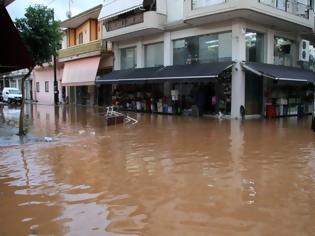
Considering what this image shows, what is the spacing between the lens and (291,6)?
2300 centimetres

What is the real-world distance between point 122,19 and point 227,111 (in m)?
10.8

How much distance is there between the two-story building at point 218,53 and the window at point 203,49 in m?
0.02

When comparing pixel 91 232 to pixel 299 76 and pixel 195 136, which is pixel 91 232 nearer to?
pixel 195 136

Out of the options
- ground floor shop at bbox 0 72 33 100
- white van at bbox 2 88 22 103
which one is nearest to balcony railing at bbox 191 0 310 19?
white van at bbox 2 88 22 103

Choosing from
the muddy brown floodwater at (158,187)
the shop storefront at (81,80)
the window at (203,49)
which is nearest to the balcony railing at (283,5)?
the window at (203,49)

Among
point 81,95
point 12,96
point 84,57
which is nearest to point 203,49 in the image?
point 84,57

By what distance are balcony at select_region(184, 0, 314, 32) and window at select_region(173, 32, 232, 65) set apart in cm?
109

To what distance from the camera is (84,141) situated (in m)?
13.2

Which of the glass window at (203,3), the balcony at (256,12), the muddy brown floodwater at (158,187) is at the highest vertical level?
the glass window at (203,3)

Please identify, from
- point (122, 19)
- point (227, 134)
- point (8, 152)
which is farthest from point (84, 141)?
point (122, 19)

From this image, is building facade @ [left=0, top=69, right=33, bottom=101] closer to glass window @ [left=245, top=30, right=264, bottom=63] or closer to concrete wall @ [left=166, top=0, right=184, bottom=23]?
concrete wall @ [left=166, top=0, right=184, bottom=23]

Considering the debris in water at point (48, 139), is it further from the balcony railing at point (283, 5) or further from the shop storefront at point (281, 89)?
the shop storefront at point (281, 89)

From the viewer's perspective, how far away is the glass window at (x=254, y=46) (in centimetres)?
2238

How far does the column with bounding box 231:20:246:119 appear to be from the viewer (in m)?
21.4
